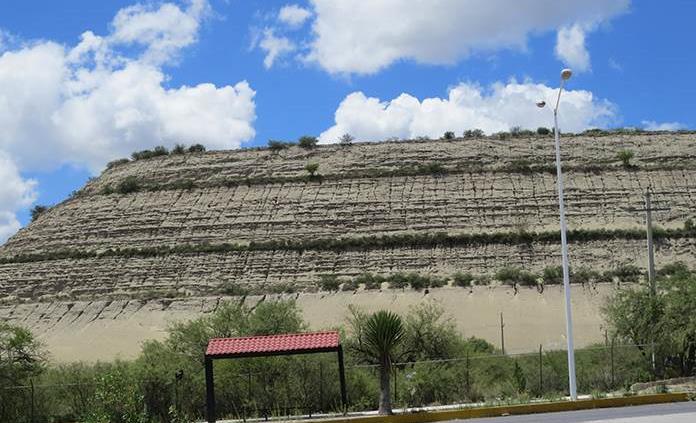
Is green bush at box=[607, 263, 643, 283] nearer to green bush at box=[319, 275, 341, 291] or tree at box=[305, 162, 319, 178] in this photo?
green bush at box=[319, 275, 341, 291]

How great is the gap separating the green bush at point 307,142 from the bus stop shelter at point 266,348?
163ft

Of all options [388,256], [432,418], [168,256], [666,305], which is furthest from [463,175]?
[432,418]

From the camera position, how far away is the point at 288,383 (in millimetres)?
25219

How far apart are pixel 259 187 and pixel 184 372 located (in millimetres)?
41741

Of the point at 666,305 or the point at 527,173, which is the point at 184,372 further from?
the point at 527,173

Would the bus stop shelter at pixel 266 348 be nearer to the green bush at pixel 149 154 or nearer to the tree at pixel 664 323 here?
the tree at pixel 664 323

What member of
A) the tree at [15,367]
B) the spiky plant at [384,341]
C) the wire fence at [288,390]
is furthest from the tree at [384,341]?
the tree at [15,367]

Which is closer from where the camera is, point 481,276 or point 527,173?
point 481,276

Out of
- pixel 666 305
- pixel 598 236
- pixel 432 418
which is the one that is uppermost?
pixel 598 236

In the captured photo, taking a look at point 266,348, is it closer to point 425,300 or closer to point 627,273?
point 425,300

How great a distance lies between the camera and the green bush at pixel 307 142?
7162cm

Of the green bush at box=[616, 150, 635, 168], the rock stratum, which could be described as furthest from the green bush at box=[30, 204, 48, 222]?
the green bush at box=[616, 150, 635, 168]

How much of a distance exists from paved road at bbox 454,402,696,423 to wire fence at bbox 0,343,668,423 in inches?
169

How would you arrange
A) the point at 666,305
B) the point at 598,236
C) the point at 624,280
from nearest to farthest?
the point at 666,305
the point at 624,280
the point at 598,236
